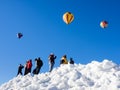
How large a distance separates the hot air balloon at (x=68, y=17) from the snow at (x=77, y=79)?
63.1 feet

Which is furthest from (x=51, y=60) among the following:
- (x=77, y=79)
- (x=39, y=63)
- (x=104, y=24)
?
(x=104, y=24)

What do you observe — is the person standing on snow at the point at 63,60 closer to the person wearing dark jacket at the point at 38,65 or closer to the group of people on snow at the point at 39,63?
the group of people on snow at the point at 39,63

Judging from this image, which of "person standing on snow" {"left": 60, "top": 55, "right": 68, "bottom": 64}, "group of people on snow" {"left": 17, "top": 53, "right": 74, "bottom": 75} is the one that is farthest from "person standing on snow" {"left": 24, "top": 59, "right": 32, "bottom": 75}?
"person standing on snow" {"left": 60, "top": 55, "right": 68, "bottom": 64}

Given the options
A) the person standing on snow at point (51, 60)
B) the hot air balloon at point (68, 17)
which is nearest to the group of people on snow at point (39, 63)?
the person standing on snow at point (51, 60)

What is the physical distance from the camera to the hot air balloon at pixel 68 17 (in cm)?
4679

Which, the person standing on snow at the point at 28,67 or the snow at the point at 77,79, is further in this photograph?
the person standing on snow at the point at 28,67

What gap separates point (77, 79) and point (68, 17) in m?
23.2

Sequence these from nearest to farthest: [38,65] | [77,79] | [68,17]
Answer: [77,79]
[38,65]
[68,17]

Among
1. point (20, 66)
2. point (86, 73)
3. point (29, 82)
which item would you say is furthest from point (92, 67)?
point (20, 66)

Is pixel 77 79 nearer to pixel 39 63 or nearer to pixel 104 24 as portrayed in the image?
pixel 39 63

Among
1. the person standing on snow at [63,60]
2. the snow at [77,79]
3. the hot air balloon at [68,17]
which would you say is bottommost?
the snow at [77,79]

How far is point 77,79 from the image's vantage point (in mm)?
24469

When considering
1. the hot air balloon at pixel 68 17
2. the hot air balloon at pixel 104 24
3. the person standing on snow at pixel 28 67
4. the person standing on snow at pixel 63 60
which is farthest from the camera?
the hot air balloon at pixel 104 24

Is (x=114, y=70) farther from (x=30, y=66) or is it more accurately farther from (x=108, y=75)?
(x=30, y=66)
